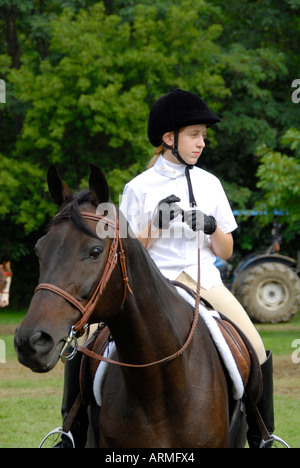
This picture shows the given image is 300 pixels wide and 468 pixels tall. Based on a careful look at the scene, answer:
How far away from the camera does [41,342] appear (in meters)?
2.85

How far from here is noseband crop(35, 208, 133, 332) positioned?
299cm

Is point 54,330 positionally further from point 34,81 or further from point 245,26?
point 245,26

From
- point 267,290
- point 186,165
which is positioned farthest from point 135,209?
point 267,290

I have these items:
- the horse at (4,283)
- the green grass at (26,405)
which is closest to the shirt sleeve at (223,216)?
the green grass at (26,405)

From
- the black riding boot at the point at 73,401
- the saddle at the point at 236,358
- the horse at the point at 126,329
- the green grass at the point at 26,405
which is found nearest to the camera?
the horse at the point at 126,329

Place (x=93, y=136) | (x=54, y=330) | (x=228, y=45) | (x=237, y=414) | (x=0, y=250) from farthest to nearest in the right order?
(x=228, y=45), (x=0, y=250), (x=93, y=136), (x=237, y=414), (x=54, y=330)

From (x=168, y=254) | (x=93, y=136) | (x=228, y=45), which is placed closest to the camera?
(x=168, y=254)

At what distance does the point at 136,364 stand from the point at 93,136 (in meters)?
19.4

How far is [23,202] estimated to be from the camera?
72.2 ft

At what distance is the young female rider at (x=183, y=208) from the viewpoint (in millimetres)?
4359

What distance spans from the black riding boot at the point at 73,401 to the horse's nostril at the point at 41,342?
1609 mm

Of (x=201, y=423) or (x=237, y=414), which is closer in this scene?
(x=201, y=423)

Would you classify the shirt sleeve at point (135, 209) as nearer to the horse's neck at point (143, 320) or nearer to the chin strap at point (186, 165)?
the chin strap at point (186, 165)
